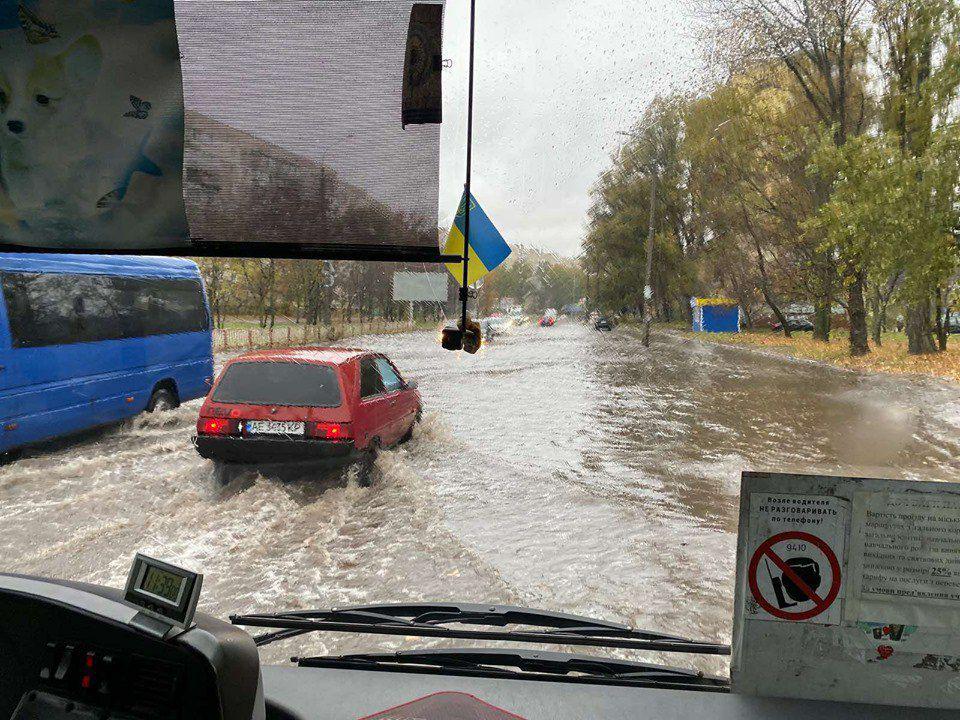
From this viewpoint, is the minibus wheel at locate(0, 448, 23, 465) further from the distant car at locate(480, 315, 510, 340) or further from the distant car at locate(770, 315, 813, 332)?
the distant car at locate(770, 315, 813, 332)

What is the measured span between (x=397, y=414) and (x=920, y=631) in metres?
6.52

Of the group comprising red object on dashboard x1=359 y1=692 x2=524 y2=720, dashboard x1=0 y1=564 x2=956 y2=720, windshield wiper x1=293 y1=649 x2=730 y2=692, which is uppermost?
dashboard x1=0 y1=564 x2=956 y2=720

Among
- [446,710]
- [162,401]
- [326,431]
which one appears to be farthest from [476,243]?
[162,401]

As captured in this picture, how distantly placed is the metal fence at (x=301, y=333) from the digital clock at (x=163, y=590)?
4348mm

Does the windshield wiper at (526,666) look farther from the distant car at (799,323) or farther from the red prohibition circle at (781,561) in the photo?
the distant car at (799,323)

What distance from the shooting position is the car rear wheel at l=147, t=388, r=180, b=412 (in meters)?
9.27

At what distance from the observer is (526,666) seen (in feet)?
5.82

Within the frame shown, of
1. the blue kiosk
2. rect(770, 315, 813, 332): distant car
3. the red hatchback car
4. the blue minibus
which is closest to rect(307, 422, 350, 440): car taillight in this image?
the red hatchback car

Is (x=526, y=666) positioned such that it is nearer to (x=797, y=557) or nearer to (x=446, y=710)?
(x=446, y=710)

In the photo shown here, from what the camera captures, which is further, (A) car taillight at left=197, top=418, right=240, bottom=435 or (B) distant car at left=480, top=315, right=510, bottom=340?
(A) car taillight at left=197, top=418, right=240, bottom=435

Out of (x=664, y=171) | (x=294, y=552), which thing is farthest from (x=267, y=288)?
(x=664, y=171)

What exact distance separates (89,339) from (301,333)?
3.10 metres

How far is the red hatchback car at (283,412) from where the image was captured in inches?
242

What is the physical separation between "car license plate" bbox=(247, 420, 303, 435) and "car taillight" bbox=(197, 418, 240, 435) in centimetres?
14
